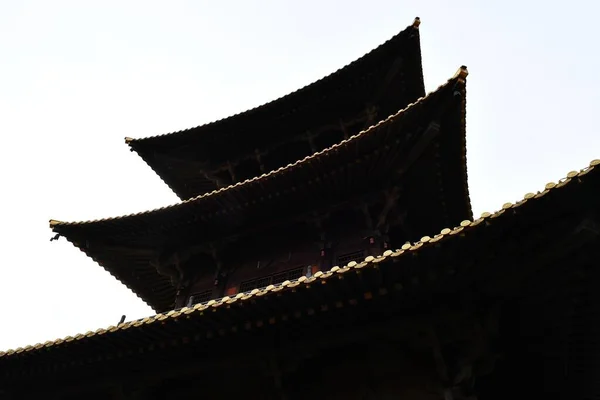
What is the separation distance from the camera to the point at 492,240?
18.9 ft

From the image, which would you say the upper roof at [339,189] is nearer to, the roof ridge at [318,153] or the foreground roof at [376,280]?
the roof ridge at [318,153]

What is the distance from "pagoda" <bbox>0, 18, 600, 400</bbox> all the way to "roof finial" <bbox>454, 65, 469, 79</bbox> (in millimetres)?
22

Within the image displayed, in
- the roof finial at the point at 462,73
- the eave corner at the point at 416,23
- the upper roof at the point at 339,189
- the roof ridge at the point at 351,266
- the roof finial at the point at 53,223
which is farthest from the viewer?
the eave corner at the point at 416,23

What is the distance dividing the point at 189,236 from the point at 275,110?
4.62 metres

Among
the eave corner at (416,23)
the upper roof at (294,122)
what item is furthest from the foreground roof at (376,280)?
the eave corner at (416,23)

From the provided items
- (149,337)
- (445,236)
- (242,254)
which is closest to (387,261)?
(445,236)

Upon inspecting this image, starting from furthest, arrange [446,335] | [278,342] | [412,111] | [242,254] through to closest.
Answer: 1. [242,254]
2. [412,111]
3. [278,342]
4. [446,335]

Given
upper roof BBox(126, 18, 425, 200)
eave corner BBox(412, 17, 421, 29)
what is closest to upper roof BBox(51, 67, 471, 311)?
upper roof BBox(126, 18, 425, 200)

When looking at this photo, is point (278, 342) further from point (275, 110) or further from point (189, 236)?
point (275, 110)

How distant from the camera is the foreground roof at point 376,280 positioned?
213 inches

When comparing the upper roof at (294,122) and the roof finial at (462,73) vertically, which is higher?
the upper roof at (294,122)

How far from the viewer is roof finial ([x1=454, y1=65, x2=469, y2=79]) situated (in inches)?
336

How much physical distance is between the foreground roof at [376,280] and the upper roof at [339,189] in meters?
3.93

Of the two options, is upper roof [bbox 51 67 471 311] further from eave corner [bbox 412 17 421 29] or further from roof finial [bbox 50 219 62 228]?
eave corner [bbox 412 17 421 29]
